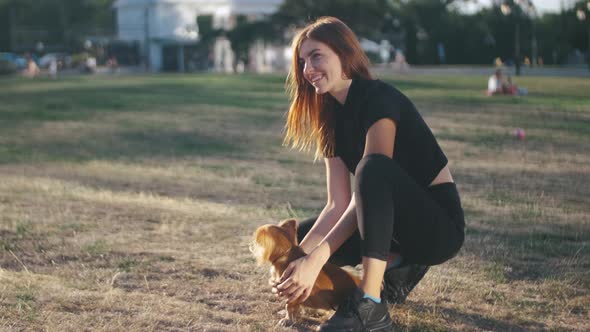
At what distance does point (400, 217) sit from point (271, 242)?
1.97 feet

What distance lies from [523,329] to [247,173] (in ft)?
20.3

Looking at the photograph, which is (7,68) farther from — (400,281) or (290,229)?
(290,229)

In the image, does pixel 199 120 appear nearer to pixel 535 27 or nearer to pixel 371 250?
pixel 371 250

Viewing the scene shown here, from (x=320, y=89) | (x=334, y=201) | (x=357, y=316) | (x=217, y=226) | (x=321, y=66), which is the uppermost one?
(x=321, y=66)

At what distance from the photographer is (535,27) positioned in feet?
179

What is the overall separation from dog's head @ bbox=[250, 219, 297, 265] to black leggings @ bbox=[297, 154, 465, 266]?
1.10 ft

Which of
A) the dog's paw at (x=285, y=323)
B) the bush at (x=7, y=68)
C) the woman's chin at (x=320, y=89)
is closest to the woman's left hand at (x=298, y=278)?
the dog's paw at (x=285, y=323)

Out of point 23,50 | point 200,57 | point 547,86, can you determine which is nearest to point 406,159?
point 547,86

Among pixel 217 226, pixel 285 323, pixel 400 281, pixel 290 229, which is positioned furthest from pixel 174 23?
pixel 290 229

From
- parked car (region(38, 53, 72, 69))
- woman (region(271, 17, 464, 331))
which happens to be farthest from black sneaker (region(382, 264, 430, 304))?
parked car (region(38, 53, 72, 69))

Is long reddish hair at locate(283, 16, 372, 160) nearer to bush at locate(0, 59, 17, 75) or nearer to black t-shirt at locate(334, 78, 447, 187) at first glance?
black t-shirt at locate(334, 78, 447, 187)

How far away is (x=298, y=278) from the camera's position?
148 inches

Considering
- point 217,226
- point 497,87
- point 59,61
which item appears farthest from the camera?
point 59,61

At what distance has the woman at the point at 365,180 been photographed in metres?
3.82
